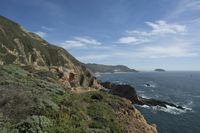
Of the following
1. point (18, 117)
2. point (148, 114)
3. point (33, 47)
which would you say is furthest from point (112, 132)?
point (33, 47)

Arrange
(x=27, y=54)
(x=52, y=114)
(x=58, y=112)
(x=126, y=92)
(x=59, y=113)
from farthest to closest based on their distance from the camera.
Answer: (x=27, y=54), (x=126, y=92), (x=58, y=112), (x=59, y=113), (x=52, y=114)

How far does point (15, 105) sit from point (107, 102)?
8.07 m

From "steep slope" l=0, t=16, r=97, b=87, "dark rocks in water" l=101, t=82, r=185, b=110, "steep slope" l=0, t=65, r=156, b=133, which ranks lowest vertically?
"dark rocks in water" l=101, t=82, r=185, b=110

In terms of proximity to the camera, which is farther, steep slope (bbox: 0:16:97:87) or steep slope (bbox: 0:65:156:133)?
steep slope (bbox: 0:16:97:87)

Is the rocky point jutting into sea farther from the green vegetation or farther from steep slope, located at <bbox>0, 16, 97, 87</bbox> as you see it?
steep slope, located at <bbox>0, 16, 97, 87</bbox>

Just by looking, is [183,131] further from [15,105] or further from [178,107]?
[15,105]

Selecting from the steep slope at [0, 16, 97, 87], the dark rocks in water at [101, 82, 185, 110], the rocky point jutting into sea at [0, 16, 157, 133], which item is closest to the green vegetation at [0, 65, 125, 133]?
the rocky point jutting into sea at [0, 16, 157, 133]

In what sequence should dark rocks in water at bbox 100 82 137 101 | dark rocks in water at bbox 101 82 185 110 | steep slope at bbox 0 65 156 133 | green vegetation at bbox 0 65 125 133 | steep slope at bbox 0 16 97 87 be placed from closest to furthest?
green vegetation at bbox 0 65 125 133
steep slope at bbox 0 65 156 133
steep slope at bbox 0 16 97 87
dark rocks in water at bbox 101 82 185 110
dark rocks in water at bbox 100 82 137 101

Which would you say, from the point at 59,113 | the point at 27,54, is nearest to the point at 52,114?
the point at 59,113

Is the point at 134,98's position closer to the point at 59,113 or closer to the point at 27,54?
the point at 27,54

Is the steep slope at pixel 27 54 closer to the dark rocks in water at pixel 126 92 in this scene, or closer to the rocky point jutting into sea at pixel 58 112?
the dark rocks in water at pixel 126 92

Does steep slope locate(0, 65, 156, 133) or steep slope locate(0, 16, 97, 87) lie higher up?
steep slope locate(0, 16, 97, 87)

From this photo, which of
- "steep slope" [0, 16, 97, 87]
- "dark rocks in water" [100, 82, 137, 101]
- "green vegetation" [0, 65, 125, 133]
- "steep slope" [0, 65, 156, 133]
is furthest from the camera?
"dark rocks in water" [100, 82, 137, 101]

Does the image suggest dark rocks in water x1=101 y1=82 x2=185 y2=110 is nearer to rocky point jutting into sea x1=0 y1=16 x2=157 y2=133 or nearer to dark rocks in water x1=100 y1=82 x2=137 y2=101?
dark rocks in water x1=100 y1=82 x2=137 y2=101
